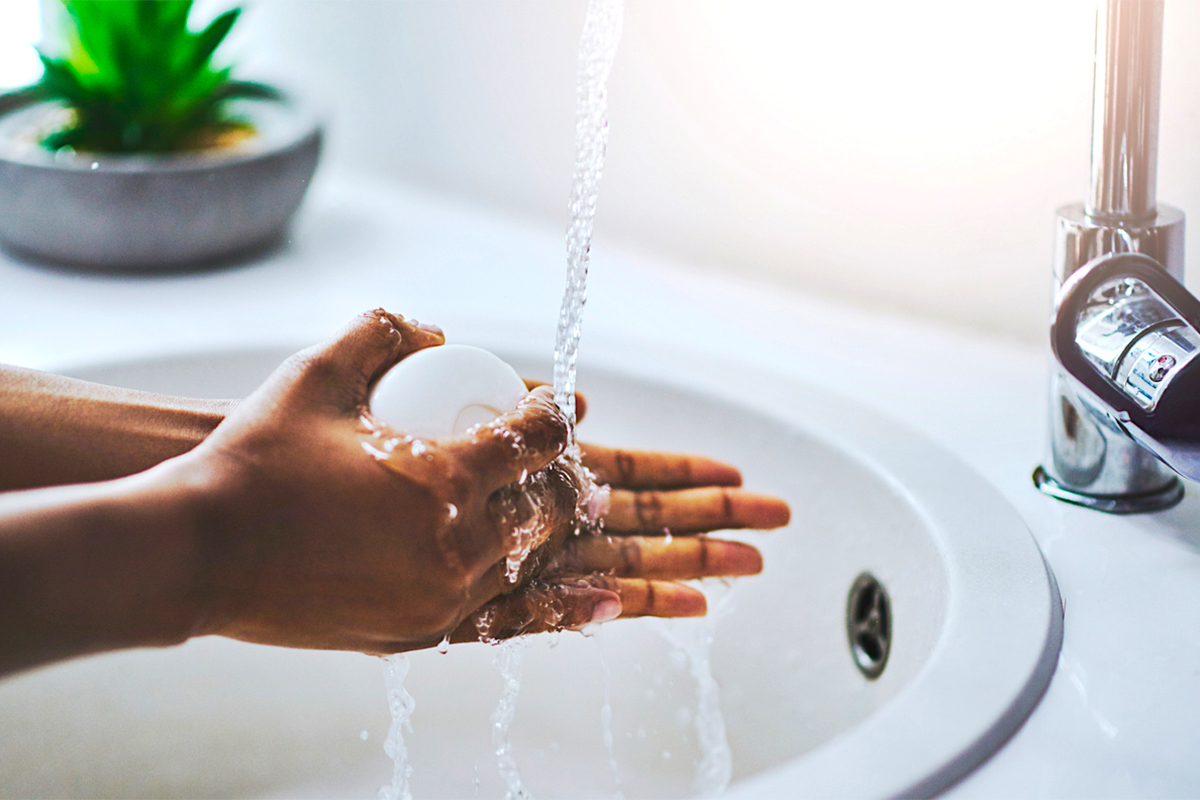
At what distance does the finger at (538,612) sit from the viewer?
1.56ft

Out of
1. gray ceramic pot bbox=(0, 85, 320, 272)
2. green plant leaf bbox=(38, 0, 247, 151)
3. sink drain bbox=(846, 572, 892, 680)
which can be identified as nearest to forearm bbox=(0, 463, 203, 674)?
sink drain bbox=(846, 572, 892, 680)

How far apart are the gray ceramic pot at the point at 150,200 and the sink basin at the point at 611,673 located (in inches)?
5.7

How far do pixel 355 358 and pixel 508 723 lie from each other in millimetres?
268

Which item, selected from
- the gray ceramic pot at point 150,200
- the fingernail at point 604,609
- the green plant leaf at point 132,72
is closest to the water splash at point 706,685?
the fingernail at point 604,609

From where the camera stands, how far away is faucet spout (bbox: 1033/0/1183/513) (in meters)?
0.44

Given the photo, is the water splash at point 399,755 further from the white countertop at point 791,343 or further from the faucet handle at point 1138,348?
the faucet handle at point 1138,348

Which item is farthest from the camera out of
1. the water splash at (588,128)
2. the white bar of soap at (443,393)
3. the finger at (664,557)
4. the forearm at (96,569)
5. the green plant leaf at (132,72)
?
the green plant leaf at (132,72)

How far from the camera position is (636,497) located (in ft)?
1.88

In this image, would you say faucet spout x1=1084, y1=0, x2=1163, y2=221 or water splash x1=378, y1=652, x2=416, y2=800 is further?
water splash x1=378, y1=652, x2=416, y2=800

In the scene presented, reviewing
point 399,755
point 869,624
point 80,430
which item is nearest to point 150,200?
point 80,430

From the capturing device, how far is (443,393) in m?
0.45

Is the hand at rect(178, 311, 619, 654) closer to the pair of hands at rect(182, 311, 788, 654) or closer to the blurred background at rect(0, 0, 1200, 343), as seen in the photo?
the pair of hands at rect(182, 311, 788, 654)

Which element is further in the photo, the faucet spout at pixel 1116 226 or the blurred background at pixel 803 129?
the blurred background at pixel 803 129

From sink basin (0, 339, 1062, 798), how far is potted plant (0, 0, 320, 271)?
146 millimetres
